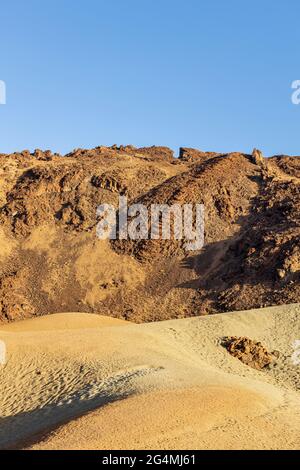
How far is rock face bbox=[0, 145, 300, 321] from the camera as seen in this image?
29938mm

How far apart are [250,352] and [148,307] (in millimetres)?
11799

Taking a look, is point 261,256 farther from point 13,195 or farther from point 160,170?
point 13,195

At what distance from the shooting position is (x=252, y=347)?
19.0m

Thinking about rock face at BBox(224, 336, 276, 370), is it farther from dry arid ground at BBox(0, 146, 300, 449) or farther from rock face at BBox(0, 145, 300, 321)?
rock face at BBox(0, 145, 300, 321)

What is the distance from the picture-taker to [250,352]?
18859 mm

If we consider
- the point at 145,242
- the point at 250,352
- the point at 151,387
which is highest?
the point at 145,242

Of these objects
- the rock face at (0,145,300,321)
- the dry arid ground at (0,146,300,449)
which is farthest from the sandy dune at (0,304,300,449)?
the rock face at (0,145,300,321)

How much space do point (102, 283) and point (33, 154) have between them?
19454 mm

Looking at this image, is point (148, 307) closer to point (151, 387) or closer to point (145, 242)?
point (145, 242)

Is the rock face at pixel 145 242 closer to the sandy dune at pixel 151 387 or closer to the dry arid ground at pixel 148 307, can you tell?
the dry arid ground at pixel 148 307

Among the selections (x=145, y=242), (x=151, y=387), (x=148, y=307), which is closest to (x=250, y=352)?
(x=151, y=387)

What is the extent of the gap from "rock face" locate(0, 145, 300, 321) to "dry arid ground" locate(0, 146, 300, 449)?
102mm
